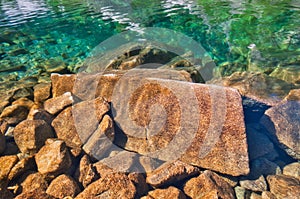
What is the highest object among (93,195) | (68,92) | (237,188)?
(68,92)

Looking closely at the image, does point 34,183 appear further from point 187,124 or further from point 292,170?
point 292,170

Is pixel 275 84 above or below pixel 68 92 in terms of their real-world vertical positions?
below

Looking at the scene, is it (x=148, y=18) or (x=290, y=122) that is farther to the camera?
(x=148, y=18)

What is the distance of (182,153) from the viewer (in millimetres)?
3883

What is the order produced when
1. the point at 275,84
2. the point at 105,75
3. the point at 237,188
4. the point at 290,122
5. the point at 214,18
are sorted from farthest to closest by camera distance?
the point at 214,18 → the point at 275,84 → the point at 105,75 → the point at 290,122 → the point at 237,188

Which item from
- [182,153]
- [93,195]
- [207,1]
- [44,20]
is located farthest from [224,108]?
[207,1]

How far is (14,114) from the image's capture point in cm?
507

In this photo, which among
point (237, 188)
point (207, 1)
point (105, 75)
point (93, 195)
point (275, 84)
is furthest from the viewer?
point (207, 1)

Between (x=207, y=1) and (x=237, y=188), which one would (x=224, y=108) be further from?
(x=207, y=1)

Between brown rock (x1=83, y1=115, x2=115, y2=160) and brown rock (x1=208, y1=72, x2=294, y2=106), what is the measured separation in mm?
2517

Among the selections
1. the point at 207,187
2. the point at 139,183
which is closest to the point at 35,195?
the point at 139,183

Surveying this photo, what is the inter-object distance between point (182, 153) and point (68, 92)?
2356 mm

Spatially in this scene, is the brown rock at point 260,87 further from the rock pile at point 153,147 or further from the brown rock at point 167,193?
the brown rock at point 167,193

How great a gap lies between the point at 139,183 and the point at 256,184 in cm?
162
